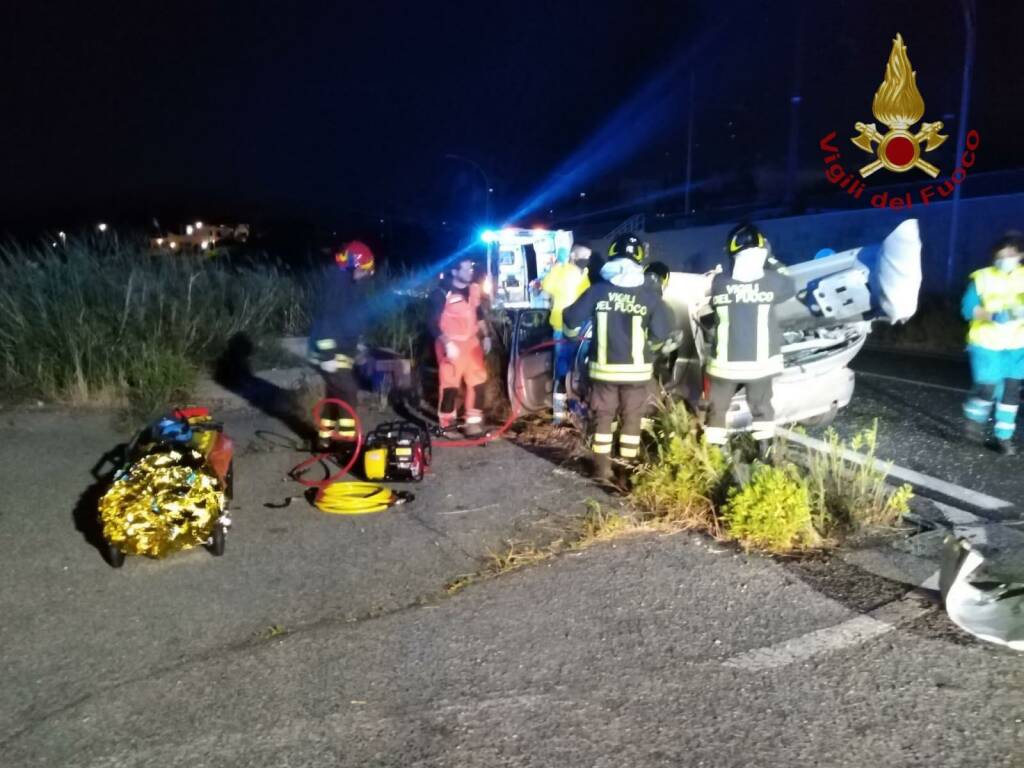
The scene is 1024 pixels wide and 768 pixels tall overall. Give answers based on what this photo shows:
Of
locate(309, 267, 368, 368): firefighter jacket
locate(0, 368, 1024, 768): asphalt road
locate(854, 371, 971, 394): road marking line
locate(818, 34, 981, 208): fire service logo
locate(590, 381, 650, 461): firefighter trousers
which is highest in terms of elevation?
locate(818, 34, 981, 208): fire service logo

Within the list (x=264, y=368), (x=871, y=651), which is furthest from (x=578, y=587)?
(x=264, y=368)

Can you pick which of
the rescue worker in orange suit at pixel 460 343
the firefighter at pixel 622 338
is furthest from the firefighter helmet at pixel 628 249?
the rescue worker in orange suit at pixel 460 343

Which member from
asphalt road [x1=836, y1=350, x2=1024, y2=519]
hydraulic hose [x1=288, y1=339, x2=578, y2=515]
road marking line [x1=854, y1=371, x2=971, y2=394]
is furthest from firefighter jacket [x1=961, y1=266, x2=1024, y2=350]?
hydraulic hose [x1=288, y1=339, x2=578, y2=515]

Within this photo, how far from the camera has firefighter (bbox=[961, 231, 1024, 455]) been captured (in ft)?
23.1

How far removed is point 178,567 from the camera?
205 inches

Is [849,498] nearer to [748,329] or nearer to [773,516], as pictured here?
[773,516]

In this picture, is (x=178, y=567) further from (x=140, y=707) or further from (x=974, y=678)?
(x=974, y=678)

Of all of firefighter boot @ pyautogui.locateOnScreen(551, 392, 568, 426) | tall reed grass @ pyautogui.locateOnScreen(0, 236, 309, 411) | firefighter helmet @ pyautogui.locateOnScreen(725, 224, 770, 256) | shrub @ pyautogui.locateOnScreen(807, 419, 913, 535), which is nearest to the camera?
shrub @ pyautogui.locateOnScreen(807, 419, 913, 535)

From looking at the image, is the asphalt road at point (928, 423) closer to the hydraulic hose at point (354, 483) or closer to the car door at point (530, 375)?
the car door at point (530, 375)

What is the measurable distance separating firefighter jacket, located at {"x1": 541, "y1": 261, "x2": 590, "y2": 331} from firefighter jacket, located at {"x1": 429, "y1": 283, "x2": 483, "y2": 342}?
2.87 ft

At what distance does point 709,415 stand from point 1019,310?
9.16 feet

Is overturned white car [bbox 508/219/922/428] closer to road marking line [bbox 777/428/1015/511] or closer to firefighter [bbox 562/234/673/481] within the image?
road marking line [bbox 777/428/1015/511]

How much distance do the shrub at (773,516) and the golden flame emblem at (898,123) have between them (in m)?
13.1

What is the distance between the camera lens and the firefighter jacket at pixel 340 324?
7.47 m
